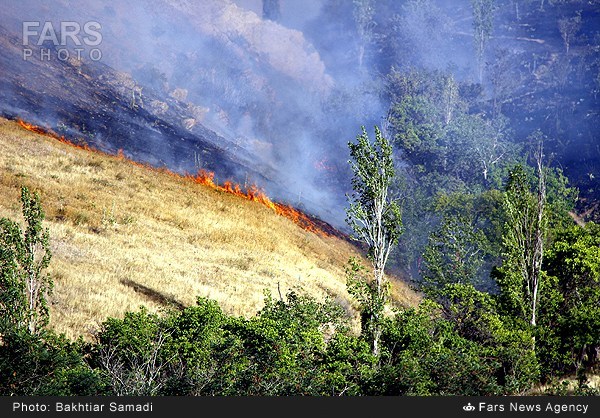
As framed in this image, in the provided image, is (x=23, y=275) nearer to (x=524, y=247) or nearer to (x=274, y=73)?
(x=524, y=247)

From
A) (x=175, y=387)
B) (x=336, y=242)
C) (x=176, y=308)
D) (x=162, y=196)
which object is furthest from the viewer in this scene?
(x=336, y=242)

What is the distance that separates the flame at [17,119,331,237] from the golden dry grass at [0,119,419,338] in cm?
348

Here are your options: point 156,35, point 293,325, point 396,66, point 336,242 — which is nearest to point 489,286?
point 336,242

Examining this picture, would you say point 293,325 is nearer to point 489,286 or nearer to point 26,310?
point 26,310

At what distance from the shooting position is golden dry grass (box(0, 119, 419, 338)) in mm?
34250

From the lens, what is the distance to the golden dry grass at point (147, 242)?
34.2 m

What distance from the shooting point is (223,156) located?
101 metres

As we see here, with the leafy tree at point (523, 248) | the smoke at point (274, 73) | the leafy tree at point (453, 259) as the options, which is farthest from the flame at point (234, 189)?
the leafy tree at point (523, 248)

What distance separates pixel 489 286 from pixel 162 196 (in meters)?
35.3

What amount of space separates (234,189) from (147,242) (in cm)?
3645

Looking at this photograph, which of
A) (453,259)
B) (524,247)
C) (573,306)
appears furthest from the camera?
(453,259)

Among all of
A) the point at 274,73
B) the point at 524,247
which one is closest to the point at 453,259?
the point at 524,247

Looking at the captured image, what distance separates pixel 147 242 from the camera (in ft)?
154

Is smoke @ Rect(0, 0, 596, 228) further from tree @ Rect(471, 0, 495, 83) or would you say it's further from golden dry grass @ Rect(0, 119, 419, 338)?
golden dry grass @ Rect(0, 119, 419, 338)
